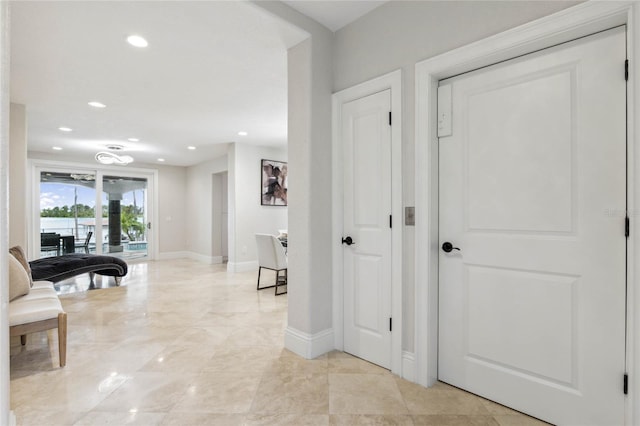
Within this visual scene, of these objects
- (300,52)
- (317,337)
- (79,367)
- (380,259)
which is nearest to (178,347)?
(79,367)

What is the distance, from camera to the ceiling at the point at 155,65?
2254 millimetres

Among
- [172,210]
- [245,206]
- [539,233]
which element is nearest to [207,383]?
[539,233]

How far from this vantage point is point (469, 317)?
78.0 inches

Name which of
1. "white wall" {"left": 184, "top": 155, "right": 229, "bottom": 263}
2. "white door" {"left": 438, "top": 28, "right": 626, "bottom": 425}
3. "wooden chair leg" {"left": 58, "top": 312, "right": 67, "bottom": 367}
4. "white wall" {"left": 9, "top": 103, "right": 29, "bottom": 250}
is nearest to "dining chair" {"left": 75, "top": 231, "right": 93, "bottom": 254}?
"white wall" {"left": 184, "top": 155, "right": 229, "bottom": 263}

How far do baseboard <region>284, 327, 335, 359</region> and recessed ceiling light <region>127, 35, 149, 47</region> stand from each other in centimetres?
259

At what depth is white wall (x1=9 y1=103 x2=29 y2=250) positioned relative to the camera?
373cm

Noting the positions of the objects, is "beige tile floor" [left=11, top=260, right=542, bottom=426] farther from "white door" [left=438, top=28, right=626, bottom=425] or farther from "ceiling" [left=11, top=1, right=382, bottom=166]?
"ceiling" [left=11, top=1, right=382, bottom=166]

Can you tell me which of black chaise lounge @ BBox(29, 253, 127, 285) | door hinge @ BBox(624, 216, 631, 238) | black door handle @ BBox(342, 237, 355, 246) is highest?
door hinge @ BBox(624, 216, 631, 238)

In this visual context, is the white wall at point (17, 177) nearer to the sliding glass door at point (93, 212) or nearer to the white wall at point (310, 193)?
the white wall at point (310, 193)

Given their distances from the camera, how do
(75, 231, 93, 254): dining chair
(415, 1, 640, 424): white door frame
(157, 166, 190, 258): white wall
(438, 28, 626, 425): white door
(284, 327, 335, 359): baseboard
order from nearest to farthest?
(415, 1, 640, 424): white door frame, (438, 28, 626, 425): white door, (284, 327, 335, 359): baseboard, (75, 231, 93, 254): dining chair, (157, 166, 190, 258): white wall

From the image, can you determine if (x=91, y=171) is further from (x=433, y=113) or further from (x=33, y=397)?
(x=433, y=113)

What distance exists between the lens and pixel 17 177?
3746mm

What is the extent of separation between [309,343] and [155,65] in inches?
111

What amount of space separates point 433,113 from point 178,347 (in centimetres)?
268
